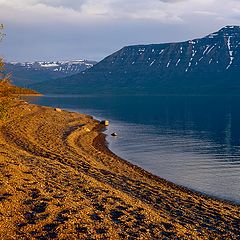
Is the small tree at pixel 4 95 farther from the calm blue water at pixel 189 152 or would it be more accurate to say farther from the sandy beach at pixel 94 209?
the calm blue water at pixel 189 152

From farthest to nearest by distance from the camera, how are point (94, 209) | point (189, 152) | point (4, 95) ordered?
point (189, 152) → point (4, 95) → point (94, 209)

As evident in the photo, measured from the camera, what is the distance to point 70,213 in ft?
69.6

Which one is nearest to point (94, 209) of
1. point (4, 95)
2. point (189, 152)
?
point (4, 95)

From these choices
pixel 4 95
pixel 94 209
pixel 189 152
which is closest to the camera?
pixel 94 209

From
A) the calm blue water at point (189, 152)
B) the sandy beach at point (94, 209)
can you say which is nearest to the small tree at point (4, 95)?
the sandy beach at point (94, 209)

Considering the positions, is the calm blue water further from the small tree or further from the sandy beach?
the small tree

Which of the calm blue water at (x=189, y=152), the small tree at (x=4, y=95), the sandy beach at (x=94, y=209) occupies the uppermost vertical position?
the small tree at (x=4, y=95)

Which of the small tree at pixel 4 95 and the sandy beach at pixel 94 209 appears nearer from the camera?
the sandy beach at pixel 94 209

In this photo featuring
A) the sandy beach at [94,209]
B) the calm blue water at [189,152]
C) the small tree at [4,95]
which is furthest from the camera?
the calm blue water at [189,152]

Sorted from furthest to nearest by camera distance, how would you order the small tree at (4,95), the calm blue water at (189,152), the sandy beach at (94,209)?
the calm blue water at (189,152)
the small tree at (4,95)
the sandy beach at (94,209)

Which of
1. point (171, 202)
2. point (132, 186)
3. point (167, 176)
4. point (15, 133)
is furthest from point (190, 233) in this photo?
point (15, 133)

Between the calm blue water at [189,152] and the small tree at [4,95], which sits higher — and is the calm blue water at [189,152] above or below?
below

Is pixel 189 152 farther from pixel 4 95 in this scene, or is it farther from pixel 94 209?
pixel 94 209

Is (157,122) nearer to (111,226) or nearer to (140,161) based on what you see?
(140,161)
